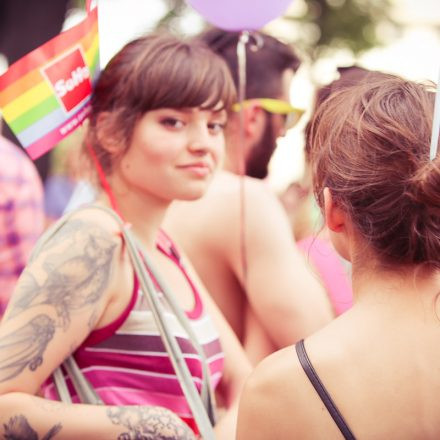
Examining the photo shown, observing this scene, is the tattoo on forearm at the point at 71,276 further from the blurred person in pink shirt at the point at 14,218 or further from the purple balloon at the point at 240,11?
the blurred person in pink shirt at the point at 14,218

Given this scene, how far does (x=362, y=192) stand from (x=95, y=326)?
714 millimetres

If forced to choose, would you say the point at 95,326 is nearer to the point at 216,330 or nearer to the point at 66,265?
the point at 66,265

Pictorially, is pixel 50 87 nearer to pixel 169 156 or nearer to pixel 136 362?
pixel 169 156

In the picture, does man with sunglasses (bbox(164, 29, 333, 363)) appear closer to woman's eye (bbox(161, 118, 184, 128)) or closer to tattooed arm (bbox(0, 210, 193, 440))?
woman's eye (bbox(161, 118, 184, 128))

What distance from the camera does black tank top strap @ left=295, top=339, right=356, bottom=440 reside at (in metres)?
1.32

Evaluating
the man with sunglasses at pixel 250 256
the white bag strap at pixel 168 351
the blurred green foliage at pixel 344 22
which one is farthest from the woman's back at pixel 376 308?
the blurred green foliage at pixel 344 22

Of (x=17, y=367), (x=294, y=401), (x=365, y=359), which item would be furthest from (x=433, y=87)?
(x=17, y=367)

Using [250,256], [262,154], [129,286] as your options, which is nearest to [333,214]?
[129,286]

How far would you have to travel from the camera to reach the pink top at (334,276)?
8.26ft

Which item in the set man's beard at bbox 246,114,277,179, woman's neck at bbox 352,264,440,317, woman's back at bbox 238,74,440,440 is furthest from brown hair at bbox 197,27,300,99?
woman's neck at bbox 352,264,440,317

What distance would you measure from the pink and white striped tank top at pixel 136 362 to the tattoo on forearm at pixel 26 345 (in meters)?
0.15

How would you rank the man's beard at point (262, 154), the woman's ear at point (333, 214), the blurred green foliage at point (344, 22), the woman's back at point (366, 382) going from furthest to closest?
the blurred green foliage at point (344, 22), the man's beard at point (262, 154), the woman's ear at point (333, 214), the woman's back at point (366, 382)

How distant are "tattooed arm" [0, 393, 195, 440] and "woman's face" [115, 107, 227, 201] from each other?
1.88 feet

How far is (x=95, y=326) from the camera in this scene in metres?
1.76
